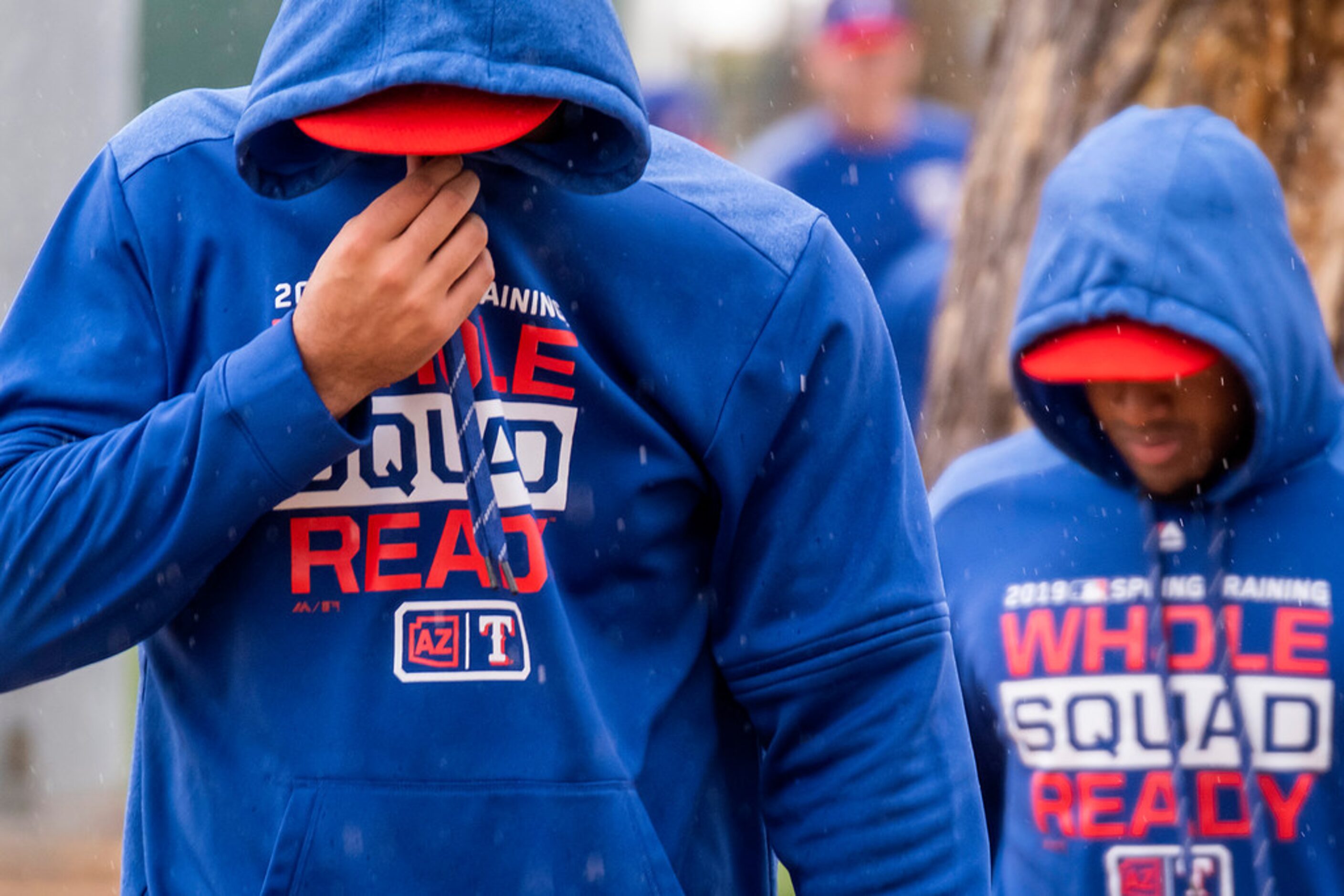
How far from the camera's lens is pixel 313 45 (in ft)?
6.82

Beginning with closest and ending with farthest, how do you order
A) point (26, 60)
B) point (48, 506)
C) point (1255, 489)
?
point (48, 506) → point (1255, 489) → point (26, 60)

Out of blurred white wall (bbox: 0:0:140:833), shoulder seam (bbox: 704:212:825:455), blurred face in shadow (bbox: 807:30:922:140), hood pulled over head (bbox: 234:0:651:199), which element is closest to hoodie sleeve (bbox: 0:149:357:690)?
hood pulled over head (bbox: 234:0:651:199)

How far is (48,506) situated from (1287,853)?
2.46m

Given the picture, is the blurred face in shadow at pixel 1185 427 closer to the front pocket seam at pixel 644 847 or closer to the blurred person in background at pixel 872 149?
the front pocket seam at pixel 644 847

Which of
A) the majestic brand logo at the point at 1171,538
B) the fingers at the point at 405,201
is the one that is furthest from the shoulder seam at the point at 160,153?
the majestic brand logo at the point at 1171,538

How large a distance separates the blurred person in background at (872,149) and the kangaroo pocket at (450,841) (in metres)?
5.51

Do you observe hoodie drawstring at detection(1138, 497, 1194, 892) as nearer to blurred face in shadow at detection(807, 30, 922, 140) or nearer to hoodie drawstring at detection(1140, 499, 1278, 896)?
hoodie drawstring at detection(1140, 499, 1278, 896)

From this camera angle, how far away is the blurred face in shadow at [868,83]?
875 cm

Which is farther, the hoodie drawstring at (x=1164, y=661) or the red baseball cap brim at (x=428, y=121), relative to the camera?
the hoodie drawstring at (x=1164, y=661)

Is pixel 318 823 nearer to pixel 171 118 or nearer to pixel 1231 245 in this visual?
pixel 171 118

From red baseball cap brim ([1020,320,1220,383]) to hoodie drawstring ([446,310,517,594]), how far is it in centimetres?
186

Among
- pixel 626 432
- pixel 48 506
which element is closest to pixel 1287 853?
pixel 626 432

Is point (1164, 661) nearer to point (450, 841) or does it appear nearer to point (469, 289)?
point (450, 841)

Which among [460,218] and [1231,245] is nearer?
[460,218]
